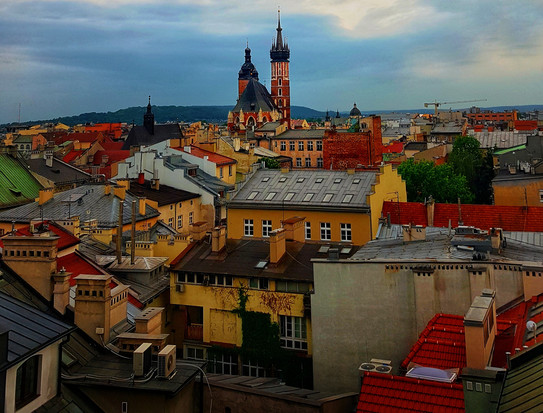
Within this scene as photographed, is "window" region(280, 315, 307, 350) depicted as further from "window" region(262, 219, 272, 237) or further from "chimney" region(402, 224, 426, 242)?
"window" region(262, 219, 272, 237)

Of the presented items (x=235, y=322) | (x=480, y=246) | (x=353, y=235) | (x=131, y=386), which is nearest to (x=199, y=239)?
(x=235, y=322)

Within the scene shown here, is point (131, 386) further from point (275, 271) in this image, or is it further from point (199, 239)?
point (199, 239)

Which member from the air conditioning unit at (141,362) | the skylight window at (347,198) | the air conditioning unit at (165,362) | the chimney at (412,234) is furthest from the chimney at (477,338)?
the skylight window at (347,198)

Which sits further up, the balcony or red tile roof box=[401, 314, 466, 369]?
red tile roof box=[401, 314, 466, 369]

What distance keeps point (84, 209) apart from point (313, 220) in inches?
653

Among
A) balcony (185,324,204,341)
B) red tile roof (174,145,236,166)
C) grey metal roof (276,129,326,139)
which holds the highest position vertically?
grey metal roof (276,129,326,139)

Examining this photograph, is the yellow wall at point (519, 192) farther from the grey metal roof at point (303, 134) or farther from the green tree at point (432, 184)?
the grey metal roof at point (303, 134)

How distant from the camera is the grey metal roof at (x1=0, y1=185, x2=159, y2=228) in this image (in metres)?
39.0

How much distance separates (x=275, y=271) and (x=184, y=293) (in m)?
4.72

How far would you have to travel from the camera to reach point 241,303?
2634cm

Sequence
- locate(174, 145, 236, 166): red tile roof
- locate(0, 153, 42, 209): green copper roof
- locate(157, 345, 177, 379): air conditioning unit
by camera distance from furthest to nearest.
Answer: locate(174, 145, 236, 166): red tile roof, locate(0, 153, 42, 209): green copper roof, locate(157, 345, 177, 379): air conditioning unit

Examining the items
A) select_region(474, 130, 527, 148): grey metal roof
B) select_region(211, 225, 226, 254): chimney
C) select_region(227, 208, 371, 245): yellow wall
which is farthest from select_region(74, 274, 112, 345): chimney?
select_region(474, 130, 527, 148): grey metal roof

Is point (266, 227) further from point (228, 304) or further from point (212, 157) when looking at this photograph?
point (212, 157)

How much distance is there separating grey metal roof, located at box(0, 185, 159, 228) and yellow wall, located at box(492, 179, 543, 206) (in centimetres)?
2868
